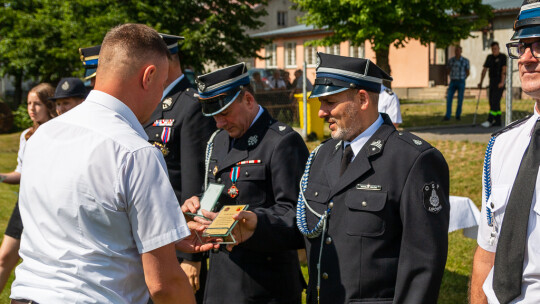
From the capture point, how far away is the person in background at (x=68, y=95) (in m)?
5.44

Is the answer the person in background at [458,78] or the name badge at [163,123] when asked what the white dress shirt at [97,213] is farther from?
the person in background at [458,78]

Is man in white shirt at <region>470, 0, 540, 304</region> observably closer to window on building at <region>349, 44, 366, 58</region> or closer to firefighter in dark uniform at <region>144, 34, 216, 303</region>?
firefighter in dark uniform at <region>144, 34, 216, 303</region>

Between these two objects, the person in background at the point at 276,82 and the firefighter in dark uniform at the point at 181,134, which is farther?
the person in background at the point at 276,82

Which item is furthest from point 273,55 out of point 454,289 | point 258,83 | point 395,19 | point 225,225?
point 225,225

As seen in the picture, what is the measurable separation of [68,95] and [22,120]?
870 inches

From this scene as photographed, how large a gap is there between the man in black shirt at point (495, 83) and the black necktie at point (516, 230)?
47.7 feet

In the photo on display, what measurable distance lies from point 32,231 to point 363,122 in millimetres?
1713

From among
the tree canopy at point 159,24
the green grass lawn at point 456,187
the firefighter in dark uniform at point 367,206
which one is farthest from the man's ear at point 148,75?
the tree canopy at point 159,24

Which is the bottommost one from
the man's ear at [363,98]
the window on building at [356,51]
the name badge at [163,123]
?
the name badge at [163,123]

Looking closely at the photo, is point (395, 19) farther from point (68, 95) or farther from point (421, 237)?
point (421, 237)

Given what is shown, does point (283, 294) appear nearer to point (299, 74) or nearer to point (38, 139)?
point (38, 139)

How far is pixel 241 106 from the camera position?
158 inches

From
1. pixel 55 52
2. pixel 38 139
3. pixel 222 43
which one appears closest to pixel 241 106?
pixel 38 139

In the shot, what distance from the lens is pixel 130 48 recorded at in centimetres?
251
